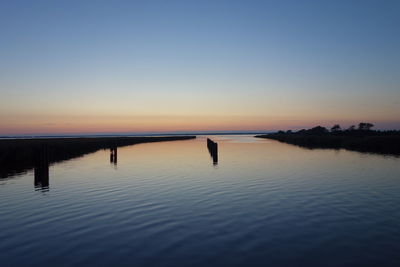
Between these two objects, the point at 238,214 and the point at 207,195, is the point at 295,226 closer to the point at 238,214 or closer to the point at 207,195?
the point at 238,214

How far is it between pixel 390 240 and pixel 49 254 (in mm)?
10688

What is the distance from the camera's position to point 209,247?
30.6 ft

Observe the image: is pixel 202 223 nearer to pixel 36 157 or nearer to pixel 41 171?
pixel 41 171

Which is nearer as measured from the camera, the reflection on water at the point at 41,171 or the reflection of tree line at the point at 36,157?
the reflection on water at the point at 41,171

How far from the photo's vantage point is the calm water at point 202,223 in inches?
340

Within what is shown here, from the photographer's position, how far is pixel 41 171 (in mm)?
22312

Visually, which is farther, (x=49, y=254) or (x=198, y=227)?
(x=198, y=227)

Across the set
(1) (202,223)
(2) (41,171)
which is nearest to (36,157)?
(2) (41,171)

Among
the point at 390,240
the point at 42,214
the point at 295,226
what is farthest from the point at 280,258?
the point at 42,214

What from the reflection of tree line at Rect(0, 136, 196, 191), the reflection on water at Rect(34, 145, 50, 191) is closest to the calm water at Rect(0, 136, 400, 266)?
the reflection on water at Rect(34, 145, 50, 191)

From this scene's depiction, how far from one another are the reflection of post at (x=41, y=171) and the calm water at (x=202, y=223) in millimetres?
464

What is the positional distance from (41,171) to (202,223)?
1577 cm

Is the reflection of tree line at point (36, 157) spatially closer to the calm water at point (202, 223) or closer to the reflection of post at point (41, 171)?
the reflection of post at point (41, 171)

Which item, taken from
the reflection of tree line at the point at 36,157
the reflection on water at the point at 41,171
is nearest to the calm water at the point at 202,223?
the reflection on water at the point at 41,171
